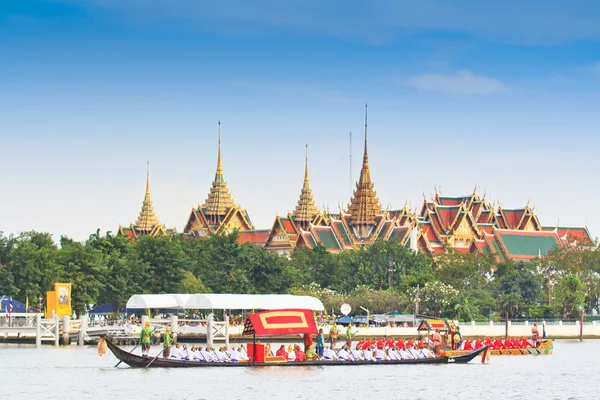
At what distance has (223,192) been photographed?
161m

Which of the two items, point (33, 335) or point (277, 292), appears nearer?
point (33, 335)

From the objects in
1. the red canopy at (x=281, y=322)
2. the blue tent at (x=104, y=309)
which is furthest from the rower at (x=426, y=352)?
the blue tent at (x=104, y=309)

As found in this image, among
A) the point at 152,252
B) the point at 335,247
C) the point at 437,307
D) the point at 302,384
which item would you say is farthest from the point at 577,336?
the point at 335,247

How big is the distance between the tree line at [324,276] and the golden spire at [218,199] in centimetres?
4768

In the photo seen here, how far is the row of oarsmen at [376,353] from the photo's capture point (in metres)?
52.1

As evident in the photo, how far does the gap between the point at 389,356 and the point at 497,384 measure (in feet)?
19.0

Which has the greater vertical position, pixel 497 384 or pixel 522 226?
pixel 522 226

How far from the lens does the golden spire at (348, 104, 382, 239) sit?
14162 centimetres

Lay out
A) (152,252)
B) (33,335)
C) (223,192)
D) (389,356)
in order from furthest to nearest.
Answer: (223,192) < (152,252) < (33,335) < (389,356)

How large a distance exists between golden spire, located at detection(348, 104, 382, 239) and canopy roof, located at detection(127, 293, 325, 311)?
205 feet

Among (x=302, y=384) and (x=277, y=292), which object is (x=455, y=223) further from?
(x=302, y=384)

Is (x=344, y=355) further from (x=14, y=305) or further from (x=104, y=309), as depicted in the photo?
(x=104, y=309)

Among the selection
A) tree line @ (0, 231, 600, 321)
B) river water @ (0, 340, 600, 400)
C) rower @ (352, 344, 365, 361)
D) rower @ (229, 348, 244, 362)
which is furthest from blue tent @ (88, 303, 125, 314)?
rower @ (229, 348, 244, 362)

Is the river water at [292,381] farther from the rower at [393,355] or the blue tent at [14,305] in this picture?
the blue tent at [14,305]
